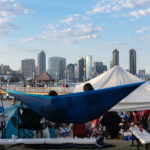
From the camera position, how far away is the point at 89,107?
19.2 ft

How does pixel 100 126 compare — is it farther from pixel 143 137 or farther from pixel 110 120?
pixel 143 137

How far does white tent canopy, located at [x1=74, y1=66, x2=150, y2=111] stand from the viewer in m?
8.53

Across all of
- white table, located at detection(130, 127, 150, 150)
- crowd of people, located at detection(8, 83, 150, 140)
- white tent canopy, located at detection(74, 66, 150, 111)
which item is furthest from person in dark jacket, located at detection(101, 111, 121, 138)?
white table, located at detection(130, 127, 150, 150)

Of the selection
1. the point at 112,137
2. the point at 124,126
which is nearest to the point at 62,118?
the point at 112,137

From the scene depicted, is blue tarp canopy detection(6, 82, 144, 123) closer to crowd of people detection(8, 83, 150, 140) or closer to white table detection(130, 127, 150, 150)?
white table detection(130, 127, 150, 150)

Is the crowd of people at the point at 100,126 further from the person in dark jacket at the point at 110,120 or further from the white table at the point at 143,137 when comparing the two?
the white table at the point at 143,137

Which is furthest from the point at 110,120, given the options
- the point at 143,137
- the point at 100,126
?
the point at 143,137

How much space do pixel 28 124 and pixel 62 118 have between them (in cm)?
118

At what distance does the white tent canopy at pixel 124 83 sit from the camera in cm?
853

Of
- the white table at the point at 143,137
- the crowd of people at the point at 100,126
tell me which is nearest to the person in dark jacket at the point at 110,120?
the crowd of people at the point at 100,126

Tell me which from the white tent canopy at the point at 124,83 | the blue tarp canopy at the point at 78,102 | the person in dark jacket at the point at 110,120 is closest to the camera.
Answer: the blue tarp canopy at the point at 78,102

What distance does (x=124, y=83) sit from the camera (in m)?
9.42

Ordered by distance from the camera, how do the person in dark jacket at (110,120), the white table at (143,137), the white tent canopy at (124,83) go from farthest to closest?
the white tent canopy at (124,83)
the person in dark jacket at (110,120)
the white table at (143,137)

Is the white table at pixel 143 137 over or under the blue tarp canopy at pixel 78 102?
under
